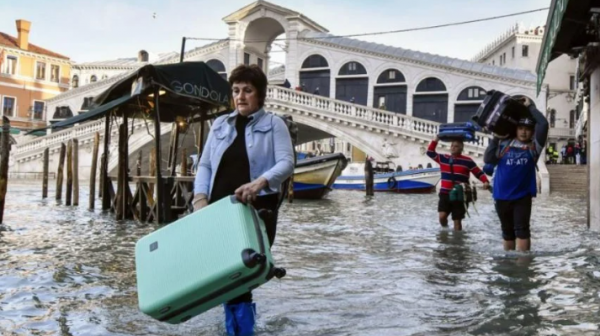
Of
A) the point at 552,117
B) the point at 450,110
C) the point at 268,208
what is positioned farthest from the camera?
the point at 552,117

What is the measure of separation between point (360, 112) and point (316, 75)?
7.90 metres

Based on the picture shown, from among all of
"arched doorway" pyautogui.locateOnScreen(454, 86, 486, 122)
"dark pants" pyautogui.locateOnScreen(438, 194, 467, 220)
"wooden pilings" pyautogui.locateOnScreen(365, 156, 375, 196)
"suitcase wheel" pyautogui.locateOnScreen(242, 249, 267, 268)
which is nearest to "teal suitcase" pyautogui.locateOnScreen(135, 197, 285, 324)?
"suitcase wheel" pyautogui.locateOnScreen(242, 249, 267, 268)

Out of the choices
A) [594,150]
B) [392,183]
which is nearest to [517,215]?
[594,150]

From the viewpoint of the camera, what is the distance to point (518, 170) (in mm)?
6406

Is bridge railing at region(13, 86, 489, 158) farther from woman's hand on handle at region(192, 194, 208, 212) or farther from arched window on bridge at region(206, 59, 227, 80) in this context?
woman's hand on handle at region(192, 194, 208, 212)

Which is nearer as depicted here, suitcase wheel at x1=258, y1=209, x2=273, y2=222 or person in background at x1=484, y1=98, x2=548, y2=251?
suitcase wheel at x1=258, y1=209, x2=273, y2=222

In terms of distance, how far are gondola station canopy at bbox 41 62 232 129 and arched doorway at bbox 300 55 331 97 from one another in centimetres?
2763

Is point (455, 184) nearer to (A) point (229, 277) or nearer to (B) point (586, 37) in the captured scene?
(B) point (586, 37)

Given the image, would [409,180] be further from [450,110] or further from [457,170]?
[457,170]

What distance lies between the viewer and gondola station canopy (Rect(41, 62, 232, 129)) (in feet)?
35.4

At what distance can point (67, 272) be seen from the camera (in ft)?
20.0

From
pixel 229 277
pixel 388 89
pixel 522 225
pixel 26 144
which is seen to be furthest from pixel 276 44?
pixel 229 277

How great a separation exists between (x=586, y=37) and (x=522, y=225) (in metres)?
3.91

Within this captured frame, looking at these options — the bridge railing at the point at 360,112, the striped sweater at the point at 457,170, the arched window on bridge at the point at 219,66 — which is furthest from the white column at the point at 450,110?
the striped sweater at the point at 457,170
